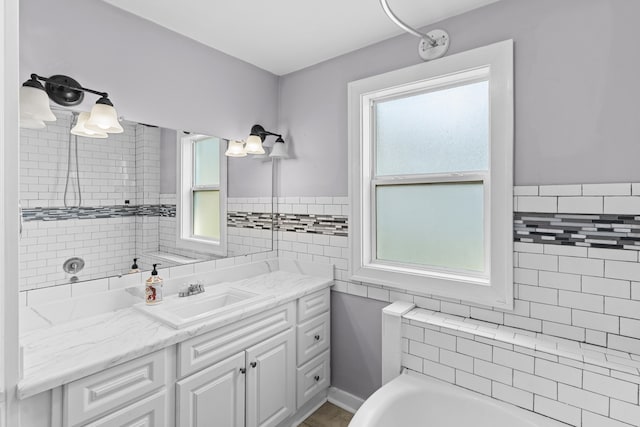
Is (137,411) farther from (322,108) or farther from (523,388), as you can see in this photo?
(322,108)

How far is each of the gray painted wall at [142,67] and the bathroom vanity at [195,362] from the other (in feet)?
3.43

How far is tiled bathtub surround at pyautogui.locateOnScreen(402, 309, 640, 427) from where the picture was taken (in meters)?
1.34

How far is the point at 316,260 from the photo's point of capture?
246cm

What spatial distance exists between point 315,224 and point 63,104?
161 cm

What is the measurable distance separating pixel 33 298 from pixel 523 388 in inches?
89.7

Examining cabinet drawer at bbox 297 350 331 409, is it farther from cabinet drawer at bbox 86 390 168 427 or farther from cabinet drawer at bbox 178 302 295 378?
cabinet drawer at bbox 86 390 168 427

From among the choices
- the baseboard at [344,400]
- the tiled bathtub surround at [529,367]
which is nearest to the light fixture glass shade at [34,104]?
the tiled bathtub surround at [529,367]

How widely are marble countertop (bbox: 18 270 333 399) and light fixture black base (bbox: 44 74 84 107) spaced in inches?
41.2

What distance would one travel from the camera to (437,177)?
1989mm

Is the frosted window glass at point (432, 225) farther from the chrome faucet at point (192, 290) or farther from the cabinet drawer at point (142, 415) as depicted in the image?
the cabinet drawer at point (142, 415)

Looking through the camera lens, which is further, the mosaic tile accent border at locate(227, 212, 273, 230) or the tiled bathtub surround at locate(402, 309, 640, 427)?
the mosaic tile accent border at locate(227, 212, 273, 230)

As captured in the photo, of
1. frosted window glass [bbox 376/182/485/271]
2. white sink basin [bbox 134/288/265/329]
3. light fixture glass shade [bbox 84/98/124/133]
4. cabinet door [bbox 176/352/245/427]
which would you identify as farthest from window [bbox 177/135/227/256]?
frosted window glass [bbox 376/182/485/271]

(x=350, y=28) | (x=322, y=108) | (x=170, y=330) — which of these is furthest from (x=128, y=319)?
(x=350, y=28)

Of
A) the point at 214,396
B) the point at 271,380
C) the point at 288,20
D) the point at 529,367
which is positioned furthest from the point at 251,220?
the point at 529,367
